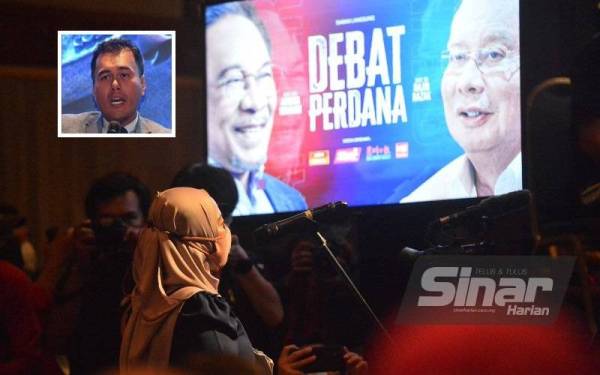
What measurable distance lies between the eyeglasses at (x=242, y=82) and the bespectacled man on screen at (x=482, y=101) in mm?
682

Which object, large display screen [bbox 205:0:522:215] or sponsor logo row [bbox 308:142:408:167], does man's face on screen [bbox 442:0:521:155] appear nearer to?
large display screen [bbox 205:0:522:215]

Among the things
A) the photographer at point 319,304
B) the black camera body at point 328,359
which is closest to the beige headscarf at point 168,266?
the black camera body at point 328,359

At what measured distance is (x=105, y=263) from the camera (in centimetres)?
307

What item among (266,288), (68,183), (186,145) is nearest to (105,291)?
(266,288)

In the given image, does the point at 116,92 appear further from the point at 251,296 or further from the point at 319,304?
the point at 319,304

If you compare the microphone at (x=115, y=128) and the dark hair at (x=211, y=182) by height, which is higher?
the microphone at (x=115, y=128)

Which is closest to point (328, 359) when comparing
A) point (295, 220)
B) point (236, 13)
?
point (295, 220)

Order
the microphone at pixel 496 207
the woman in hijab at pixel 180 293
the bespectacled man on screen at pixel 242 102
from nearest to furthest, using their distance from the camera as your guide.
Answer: the woman in hijab at pixel 180 293
the microphone at pixel 496 207
the bespectacled man on screen at pixel 242 102

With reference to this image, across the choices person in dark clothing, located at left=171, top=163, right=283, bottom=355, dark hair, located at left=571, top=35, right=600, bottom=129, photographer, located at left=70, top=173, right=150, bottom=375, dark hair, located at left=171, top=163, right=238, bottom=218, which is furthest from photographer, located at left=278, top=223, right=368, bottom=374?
dark hair, located at left=571, top=35, right=600, bottom=129

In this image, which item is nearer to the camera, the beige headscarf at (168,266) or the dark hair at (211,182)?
the beige headscarf at (168,266)

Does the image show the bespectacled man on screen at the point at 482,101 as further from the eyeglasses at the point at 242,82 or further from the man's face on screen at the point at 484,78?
the eyeglasses at the point at 242,82

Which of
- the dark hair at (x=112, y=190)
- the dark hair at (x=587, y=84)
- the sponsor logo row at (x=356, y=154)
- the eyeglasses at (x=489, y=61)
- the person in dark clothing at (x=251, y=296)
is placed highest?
the eyeglasses at (x=489, y=61)

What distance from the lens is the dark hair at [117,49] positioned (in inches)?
129

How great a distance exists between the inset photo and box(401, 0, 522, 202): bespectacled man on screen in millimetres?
907
